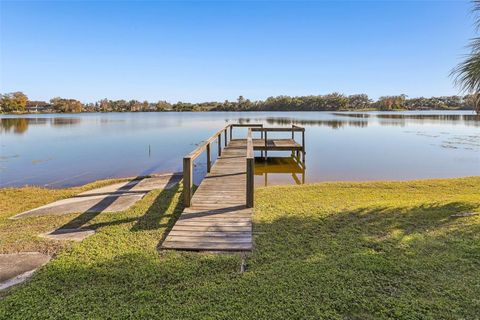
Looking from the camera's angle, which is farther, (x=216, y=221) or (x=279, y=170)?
(x=279, y=170)

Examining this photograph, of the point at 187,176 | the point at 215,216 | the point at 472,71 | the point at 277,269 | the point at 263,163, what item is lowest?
the point at 277,269

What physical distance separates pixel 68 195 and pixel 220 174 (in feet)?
12.9

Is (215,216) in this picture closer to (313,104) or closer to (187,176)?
(187,176)

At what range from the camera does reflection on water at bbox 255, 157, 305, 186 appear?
1077cm

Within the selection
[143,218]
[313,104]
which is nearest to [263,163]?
[143,218]

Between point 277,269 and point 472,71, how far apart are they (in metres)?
4.90

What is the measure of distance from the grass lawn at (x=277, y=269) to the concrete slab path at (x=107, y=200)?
0.50 metres

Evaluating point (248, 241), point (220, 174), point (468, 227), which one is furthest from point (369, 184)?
point (248, 241)

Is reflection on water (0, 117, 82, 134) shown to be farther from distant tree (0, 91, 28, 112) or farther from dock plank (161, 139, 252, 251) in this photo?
distant tree (0, 91, 28, 112)

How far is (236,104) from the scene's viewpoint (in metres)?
104

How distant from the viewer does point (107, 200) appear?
20.9 ft

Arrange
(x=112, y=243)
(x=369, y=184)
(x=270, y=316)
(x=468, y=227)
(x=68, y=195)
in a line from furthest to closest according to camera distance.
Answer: (x=369, y=184) → (x=68, y=195) → (x=468, y=227) → (x=112, y=243) → (x=270, y=316)

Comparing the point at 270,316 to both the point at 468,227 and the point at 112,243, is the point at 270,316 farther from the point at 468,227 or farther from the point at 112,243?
the point at 468,227

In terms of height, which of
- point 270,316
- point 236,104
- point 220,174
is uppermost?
point 236,104
